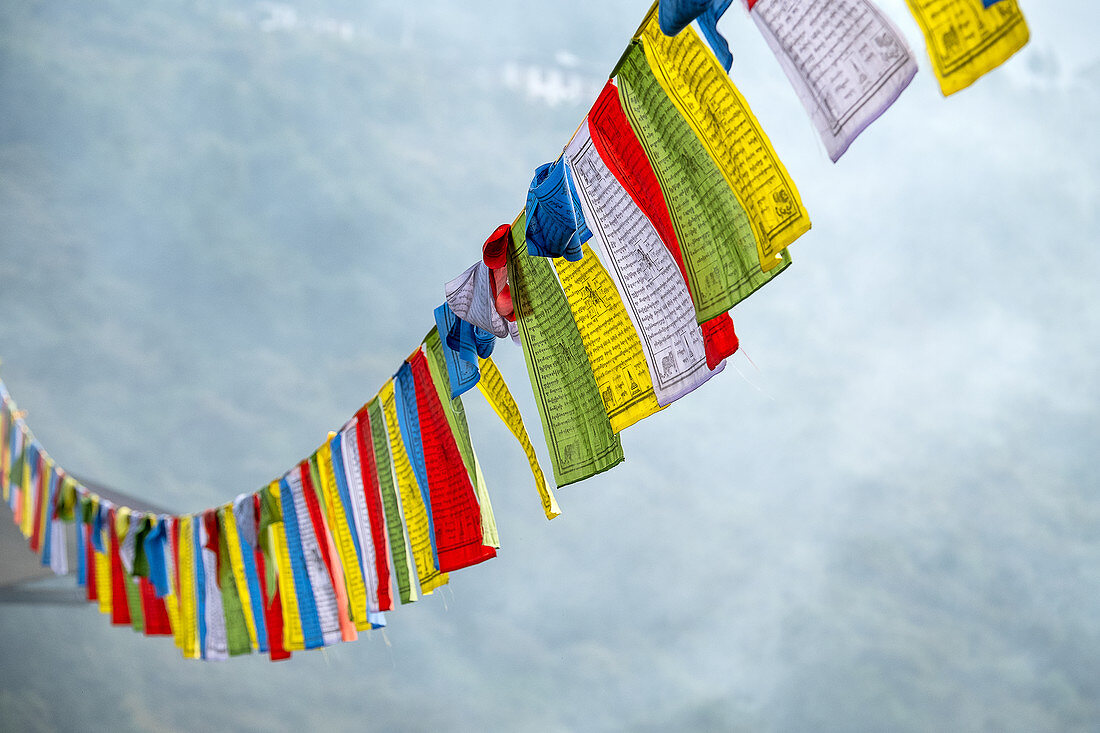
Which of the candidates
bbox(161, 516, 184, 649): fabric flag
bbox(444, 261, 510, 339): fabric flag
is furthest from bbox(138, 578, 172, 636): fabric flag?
bbox(444, 261, 510, 339): fabric flag

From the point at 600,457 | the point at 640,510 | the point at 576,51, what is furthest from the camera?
the point at 576,51

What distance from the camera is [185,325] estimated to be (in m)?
7.00

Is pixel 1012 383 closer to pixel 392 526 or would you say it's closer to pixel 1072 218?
pixel 1072 218

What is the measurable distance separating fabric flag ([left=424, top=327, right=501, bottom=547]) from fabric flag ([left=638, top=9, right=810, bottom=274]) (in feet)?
2.28

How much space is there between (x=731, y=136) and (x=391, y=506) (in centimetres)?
119

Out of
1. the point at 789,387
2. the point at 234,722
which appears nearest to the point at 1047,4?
the point at 789,387

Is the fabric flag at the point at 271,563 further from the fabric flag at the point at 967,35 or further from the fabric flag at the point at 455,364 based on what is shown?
the fabric flag at the point at 967,35

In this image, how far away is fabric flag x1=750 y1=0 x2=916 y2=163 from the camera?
0.80 meters

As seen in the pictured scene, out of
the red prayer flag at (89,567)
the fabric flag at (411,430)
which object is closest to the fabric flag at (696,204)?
the fabric flag at (411,430)

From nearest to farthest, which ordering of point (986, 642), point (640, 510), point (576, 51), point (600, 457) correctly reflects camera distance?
point (600, 457) < point (986, 642) < point (640, 510) < point (576, 51)

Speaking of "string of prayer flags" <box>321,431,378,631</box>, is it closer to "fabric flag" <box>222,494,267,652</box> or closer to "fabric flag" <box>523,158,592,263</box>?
"fabric flag" <box>222,494,267,652</box>

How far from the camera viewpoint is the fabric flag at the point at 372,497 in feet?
6.45

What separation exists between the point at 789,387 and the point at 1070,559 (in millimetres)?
2151

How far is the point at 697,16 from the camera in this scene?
0.90 metres
